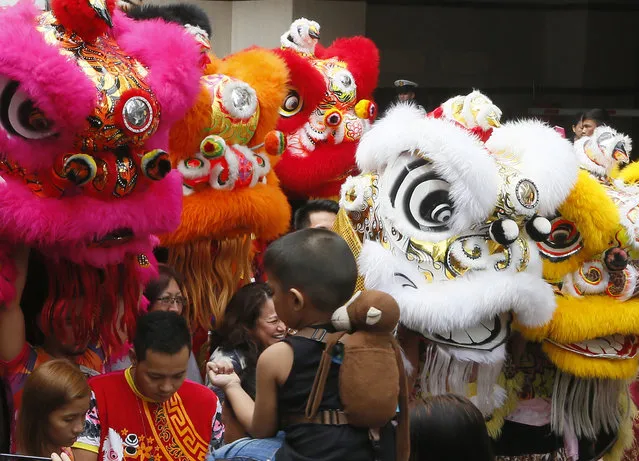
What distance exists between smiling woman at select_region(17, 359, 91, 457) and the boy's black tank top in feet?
1.91

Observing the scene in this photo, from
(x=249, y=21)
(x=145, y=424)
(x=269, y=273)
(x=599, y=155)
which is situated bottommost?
(x=145, y=424)

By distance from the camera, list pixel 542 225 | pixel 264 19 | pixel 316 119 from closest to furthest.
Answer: pixel 542 225 → pixel 316 119 → pixel 264 19

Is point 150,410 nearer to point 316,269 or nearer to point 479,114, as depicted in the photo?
point 316,269

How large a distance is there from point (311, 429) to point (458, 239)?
124 centimetres

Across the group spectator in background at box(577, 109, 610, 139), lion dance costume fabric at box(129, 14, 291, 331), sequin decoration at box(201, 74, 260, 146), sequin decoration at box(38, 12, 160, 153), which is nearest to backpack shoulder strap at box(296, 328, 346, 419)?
sequin decoration at box(38, 12, 160, 153)

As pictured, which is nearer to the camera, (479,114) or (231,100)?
(479,114)

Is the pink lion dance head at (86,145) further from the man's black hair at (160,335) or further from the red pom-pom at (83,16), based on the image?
the man's black hair at (160,335)

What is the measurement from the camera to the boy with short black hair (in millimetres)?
2285

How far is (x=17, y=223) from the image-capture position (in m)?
2.69

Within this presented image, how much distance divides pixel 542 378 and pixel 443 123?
3.21ft

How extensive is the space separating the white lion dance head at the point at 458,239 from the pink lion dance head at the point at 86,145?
2.38ft

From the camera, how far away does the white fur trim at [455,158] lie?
334cm

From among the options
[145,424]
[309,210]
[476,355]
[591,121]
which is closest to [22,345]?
[145,424]

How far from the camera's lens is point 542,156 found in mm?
3529
